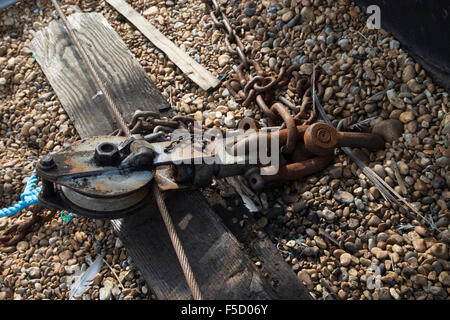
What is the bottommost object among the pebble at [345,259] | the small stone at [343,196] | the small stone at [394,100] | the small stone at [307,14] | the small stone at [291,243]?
the pebble at [345,259]

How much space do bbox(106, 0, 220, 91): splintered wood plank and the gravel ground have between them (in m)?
0.07

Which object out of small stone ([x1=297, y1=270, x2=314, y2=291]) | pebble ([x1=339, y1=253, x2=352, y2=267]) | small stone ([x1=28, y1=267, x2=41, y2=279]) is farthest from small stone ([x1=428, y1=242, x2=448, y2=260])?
small stone ([x1=28, y1=267, x2=41, y2=279])

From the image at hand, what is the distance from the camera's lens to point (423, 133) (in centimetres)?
288

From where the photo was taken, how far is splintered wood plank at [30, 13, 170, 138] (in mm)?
3416

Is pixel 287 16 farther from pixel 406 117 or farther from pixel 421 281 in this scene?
pixel 421 281

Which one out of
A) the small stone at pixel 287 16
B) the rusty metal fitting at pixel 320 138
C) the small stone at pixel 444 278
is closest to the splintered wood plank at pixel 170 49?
the small stone at pixel 287 16

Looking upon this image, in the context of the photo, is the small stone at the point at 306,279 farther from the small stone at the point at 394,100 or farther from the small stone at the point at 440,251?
the small stone at the point at 394,100

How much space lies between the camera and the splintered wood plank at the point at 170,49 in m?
3.62

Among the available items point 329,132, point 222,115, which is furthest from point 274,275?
point 222,115

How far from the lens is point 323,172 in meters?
2.99

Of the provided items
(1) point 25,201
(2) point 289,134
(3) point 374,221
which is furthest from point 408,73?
(1) point 25,201

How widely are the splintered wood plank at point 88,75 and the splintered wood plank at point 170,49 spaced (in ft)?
0.82

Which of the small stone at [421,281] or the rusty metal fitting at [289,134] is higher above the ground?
the rusty metal fitting at [289,134]

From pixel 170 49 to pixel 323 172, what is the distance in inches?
69.0
